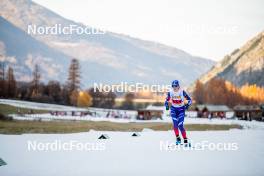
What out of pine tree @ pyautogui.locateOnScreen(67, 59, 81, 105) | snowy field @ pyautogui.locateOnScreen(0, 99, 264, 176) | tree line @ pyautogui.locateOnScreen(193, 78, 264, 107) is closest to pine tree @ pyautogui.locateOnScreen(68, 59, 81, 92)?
pine tree @ pyautogui.locateOnScreen(67, 59, 81, 105)

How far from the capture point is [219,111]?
339 ft

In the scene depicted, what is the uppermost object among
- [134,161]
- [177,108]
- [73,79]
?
[73,79]

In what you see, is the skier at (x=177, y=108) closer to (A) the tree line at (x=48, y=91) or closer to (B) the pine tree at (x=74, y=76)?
(A) the tree line at (x=48, y=91)

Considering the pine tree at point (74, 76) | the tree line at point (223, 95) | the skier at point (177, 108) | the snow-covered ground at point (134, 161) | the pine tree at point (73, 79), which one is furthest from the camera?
the tree line at point (223, 95)

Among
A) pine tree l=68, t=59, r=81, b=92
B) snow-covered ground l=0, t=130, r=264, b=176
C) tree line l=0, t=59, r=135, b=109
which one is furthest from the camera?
pine tree l=68, t=59, r=81, b=92

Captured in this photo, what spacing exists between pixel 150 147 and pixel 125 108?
144 meters

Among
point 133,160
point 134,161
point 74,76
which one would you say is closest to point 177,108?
point 133,160

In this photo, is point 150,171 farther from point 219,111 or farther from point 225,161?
point 219,111

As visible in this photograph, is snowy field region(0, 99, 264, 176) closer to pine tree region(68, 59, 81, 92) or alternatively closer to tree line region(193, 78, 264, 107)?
pine tree region(68, 59, 81, 92)

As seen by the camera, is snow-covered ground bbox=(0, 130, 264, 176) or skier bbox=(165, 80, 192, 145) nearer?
snow-covered ground bbox=(0, 130, 264, 176)

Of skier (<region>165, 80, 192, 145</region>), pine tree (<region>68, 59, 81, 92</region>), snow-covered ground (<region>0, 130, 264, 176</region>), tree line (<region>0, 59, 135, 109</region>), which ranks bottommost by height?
snow-covered ground (<region>0, 130, 264, 176</region>)

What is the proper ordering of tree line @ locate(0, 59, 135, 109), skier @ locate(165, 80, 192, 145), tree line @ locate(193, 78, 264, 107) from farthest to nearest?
tree line @ locate(193, 78, 264, 107) → tree line @ locate(0, 59, 135, 109) → skier @ locate(165, 80, 192, 145)

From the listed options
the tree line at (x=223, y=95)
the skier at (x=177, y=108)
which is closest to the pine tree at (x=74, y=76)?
the tree line at (x=223, y=95)

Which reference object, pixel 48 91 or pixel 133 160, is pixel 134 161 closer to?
pixel 133 160
